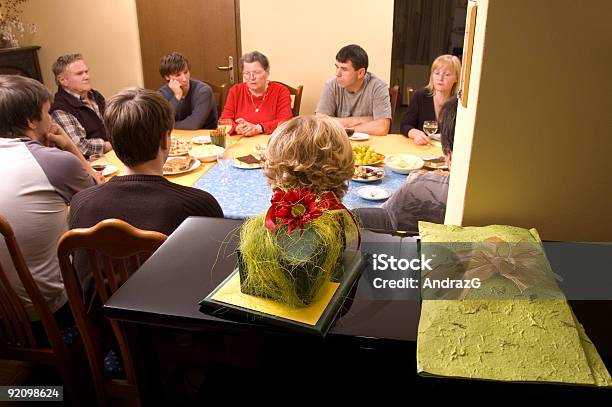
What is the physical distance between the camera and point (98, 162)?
256 centimetres

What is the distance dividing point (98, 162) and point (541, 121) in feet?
7.32

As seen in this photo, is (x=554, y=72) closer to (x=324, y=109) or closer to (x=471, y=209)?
(x=471, y=209)

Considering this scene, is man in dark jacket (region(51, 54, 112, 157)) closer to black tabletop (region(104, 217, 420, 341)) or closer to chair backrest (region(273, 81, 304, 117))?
chair backrest (region(273, 81, 304, 117))

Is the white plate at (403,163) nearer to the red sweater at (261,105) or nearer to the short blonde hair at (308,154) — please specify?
the short blonde hair at (308,154)

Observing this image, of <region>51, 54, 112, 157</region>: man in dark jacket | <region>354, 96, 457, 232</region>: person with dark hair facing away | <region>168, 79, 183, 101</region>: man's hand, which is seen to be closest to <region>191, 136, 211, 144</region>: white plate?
<region>51, 54, 112, 157</region>: man in dark jacket

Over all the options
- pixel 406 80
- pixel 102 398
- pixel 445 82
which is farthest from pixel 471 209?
pixel 406 80

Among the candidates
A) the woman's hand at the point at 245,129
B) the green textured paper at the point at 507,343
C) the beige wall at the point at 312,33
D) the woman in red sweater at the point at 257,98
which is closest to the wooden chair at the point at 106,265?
the green textured paper at the point at 507,343

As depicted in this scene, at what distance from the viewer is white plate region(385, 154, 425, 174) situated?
7.63 feet

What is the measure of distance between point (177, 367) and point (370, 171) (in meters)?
1.55

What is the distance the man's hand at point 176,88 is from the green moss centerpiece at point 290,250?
289cm

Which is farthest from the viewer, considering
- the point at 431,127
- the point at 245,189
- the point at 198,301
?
the point at 431,127

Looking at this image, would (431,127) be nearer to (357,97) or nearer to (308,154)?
(357,97)

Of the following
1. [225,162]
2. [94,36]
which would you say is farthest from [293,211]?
[94,36]

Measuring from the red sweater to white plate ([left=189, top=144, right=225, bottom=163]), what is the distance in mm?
805
